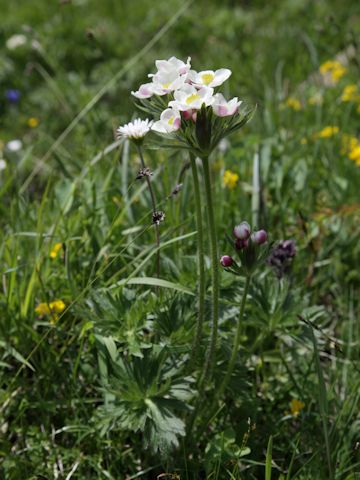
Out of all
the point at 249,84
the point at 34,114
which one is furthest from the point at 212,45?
the point at 34,114

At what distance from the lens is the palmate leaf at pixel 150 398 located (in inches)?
67.9

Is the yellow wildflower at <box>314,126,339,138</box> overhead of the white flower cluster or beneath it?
overhead

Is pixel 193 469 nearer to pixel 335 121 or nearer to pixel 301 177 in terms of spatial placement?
pixel 301 177

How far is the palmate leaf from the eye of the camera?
1.72 m

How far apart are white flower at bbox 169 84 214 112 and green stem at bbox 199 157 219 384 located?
137 millimetres

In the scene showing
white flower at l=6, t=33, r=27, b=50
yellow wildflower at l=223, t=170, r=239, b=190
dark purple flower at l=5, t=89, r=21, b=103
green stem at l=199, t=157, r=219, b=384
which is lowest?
green stem at l=199, t=157, r=219, b=384

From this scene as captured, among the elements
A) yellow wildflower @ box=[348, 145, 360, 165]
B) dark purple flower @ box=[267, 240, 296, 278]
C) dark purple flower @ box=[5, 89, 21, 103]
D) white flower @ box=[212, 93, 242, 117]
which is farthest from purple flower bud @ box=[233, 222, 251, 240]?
dark purple flower @ box=[5, 89, 21, 103]

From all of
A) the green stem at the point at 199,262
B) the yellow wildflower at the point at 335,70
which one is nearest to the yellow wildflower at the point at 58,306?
the green stem at the point at 199,262

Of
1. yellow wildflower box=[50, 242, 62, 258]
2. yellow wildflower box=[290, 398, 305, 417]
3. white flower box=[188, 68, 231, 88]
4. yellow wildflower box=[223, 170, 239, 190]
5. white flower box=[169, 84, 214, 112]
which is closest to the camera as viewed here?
white flower box=[169, 84, 214, 112]

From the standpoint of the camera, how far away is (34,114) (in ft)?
15.1

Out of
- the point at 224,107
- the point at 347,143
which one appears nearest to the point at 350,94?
the point at 347,143

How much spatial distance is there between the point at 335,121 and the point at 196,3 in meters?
2.33

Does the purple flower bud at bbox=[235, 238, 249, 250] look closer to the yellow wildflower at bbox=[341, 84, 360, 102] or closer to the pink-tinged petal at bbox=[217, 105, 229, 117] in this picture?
the pink-tinged petal at bbox=[217, 105, 229, 117]

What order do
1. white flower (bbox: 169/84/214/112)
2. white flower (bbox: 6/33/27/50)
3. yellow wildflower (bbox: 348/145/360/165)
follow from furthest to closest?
white flower (bbox: 6/33/27/50), yellow wildflower (bbox: 348/145/360/165), white flower (bbox: 169/84/214/112)
